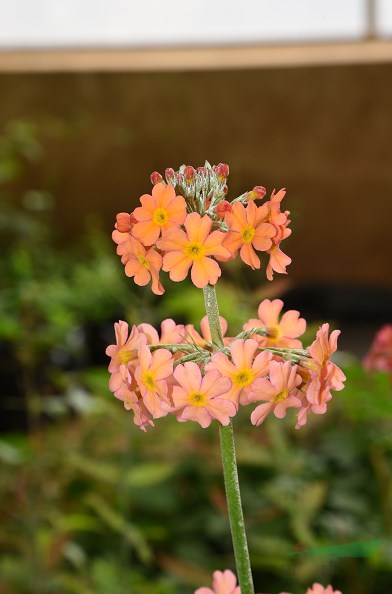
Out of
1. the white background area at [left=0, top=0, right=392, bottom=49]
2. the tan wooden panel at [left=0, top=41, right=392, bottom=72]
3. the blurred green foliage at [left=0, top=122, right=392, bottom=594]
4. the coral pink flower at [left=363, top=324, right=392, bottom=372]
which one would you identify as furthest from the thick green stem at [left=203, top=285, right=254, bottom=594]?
the white background area at [left=0, top=0, right=392, bottom=49]

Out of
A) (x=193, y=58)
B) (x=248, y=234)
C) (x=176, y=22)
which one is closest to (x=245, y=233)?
(x=248, y=234)

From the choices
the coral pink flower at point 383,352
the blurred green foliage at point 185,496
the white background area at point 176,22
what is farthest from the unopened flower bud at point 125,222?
the white background area at point 176,22

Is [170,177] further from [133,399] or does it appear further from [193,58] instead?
[193,58]

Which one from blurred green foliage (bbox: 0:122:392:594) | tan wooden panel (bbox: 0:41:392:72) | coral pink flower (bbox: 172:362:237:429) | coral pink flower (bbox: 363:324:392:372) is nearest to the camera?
coral pink flower (bbox: 172:362:237:429)

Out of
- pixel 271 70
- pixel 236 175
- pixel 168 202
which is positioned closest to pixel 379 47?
pixel 271 70

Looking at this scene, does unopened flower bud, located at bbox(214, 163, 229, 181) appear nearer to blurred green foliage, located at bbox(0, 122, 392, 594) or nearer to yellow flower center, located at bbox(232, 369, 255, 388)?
yellow flower center, located at bbox(232, 369, 255, 388)
